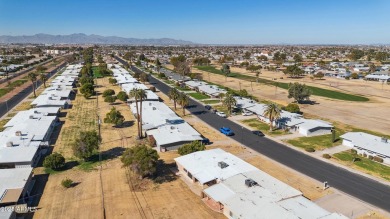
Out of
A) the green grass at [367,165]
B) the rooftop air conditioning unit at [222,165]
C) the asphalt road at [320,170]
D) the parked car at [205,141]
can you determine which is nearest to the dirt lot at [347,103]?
the green grass at [367,165]

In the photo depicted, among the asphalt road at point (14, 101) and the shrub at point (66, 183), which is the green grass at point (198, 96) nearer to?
the asphalt road at point (14, 101)

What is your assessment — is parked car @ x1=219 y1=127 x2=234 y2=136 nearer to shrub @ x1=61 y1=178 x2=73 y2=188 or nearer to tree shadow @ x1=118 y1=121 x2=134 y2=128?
tree shadow @ x1=118 y1=121 x2=134 y2=128

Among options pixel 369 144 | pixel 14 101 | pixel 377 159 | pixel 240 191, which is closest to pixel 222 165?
pixel 240 191

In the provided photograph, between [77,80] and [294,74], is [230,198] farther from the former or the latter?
[294,74]

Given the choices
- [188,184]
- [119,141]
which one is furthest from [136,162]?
[119,141]

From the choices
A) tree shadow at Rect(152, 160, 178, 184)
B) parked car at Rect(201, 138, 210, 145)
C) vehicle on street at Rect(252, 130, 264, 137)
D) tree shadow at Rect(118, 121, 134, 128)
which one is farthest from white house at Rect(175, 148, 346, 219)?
tree shadow at Rect(118, 121, 134, 128)

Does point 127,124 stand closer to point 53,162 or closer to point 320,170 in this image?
point 53,162
